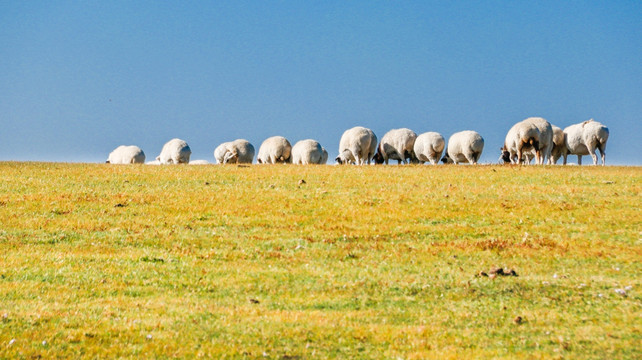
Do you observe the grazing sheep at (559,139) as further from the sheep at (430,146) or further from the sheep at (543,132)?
the sheep at (430,146)

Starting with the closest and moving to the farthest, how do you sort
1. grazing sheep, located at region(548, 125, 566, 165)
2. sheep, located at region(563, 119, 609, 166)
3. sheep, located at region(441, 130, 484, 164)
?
sheep, located at region(563, 119, 609, 166) → grazing sheep, located at region(548, 125, 566, 165) → sheep, located at region(441, 130, 484, 164)

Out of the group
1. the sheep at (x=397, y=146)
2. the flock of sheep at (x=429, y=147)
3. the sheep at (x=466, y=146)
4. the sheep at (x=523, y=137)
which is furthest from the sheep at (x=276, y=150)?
the sheep at (x=523, y=137)

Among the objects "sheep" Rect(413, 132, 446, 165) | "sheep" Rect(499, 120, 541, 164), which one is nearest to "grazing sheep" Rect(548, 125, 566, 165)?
"sheep" Rect(499, 120, 541, 164)

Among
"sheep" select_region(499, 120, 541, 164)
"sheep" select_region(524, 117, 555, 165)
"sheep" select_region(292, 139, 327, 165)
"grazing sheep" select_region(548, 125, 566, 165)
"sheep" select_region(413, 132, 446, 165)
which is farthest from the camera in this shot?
"sheep" select_region(292, 139, 327, 165)

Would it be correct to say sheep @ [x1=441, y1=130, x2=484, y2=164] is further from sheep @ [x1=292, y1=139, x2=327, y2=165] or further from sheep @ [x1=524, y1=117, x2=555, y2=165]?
sheep @ [x1=292, y1=139, x2=327, y2=165]

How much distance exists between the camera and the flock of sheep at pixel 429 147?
5916 centimetres

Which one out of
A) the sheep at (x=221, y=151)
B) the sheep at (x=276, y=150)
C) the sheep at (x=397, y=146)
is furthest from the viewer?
the sheep at (x=221, y=151)

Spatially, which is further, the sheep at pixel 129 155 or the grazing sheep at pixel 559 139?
the sheep at pixel 129 155

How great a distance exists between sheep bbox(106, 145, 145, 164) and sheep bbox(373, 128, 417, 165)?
45.2 meters

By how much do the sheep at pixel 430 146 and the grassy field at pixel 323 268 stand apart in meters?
40.6

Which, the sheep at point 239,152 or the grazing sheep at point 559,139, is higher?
the grazing sheep at point 559,139

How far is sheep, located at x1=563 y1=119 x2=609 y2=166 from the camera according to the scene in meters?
65.8

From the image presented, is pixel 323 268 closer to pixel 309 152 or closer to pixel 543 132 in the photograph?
pixel 543 132

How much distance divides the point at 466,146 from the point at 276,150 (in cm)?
2571
